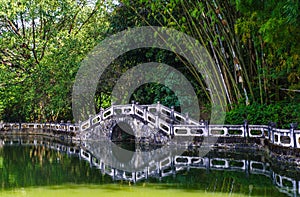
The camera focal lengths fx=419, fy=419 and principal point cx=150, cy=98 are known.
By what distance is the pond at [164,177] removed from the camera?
22.1 feet

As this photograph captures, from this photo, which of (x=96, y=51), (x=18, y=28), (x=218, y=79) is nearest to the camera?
(x=218, y=79)

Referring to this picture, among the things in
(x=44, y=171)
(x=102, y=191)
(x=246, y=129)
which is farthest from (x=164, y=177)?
(x=246, y=129)

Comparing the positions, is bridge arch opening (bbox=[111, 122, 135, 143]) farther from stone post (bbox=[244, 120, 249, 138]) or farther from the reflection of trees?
stone post (bbox=[244, 120, 249, 138])

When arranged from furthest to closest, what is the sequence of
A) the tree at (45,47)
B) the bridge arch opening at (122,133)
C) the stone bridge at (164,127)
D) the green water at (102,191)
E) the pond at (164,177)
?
the tree at (45,47), the bridge arch opening at (122,133), the stone bridge at (164,127), the pond at (164,177), the green water at (102,191)

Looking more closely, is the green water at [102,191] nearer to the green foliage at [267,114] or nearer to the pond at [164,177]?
the pond at [164,177]

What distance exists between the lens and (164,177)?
812cm

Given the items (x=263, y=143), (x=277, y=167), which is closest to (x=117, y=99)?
(x=263, y=143)

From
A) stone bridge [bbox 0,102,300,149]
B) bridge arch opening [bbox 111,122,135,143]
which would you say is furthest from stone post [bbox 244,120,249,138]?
bridge arch opening [bbox 111,122,135,143]

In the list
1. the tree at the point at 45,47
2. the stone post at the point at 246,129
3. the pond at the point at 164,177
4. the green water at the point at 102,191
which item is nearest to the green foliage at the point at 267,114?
the stone post at the point at 246,129

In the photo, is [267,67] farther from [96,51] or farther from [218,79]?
[96,51]

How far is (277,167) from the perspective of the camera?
28.3ft

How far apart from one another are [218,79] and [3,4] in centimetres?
1308

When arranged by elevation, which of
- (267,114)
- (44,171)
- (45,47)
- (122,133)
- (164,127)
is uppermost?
(45,47)

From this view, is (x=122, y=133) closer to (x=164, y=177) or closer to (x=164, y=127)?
(x=164, y=127)
